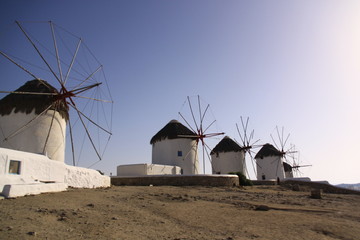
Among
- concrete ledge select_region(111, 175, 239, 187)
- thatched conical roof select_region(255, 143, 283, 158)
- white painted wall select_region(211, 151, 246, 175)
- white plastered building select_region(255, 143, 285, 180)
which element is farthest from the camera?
thatched conical roof select_region(255, 143, 283, 158)

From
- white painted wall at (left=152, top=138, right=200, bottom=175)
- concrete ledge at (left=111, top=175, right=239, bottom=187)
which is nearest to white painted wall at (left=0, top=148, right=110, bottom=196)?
concrete ledge at (left=111, top=175, right=239, bottom=187)

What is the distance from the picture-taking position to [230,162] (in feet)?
112

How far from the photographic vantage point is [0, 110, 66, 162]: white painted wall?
14266mm

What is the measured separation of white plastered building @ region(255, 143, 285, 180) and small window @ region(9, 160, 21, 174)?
34.1 m

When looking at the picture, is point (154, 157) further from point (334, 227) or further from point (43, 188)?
point (334, 227)

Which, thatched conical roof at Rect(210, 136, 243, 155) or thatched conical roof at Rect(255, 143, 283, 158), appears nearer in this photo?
thatched conical roof at Rect(210, 136, 243, 155)

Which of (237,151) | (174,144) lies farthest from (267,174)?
(174,144)

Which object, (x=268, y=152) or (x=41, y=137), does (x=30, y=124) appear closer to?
(x=41, y=137)

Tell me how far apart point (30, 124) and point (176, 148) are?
1443 cm

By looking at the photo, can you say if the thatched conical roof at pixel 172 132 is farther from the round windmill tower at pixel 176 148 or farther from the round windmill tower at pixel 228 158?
the round windmill tower at pixel 228 158

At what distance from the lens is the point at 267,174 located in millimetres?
38125

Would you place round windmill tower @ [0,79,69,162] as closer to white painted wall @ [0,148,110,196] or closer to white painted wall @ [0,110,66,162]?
white painted wall @ [0,110,66,162]

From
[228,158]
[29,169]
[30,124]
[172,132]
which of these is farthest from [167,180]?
[228,158]

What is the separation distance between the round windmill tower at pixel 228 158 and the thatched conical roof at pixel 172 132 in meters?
8.97
